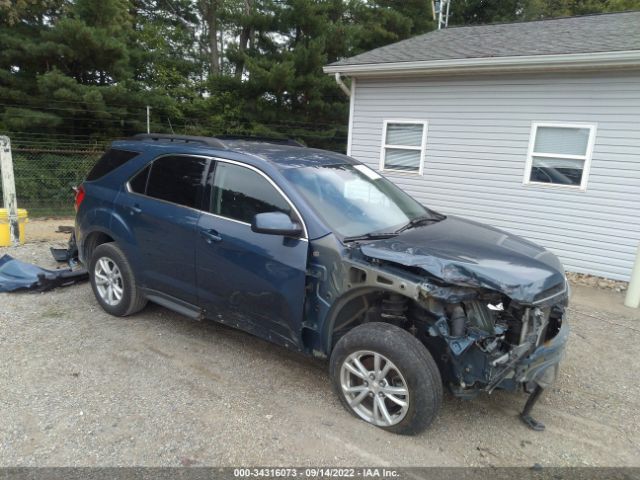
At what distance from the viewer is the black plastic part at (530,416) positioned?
9.47 ft

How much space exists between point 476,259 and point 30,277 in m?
4.97

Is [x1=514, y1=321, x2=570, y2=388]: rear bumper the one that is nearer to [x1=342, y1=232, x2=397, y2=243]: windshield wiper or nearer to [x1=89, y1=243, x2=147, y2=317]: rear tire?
[x1=342, y1=232, x2=397, y2=243]: windshield wiper

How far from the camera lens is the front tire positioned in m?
2.57

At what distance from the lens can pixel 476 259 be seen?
108 inches

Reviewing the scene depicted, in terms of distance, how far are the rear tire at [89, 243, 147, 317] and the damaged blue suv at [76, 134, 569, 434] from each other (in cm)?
2

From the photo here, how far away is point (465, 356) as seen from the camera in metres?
2.55

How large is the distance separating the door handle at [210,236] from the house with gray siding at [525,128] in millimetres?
5889

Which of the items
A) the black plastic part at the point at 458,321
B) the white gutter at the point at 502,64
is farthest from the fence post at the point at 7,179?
the black plastic part at the point at 458,321

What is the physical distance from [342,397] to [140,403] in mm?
1389

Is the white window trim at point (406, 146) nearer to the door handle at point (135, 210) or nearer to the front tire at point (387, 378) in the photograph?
the door handle at point (135, 210)

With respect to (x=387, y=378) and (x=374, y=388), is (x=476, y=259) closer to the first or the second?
(x=387, y=378)

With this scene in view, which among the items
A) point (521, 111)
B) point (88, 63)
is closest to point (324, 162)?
point (521, 111)

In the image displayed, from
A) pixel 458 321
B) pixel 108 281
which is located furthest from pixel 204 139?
pixel 458 321

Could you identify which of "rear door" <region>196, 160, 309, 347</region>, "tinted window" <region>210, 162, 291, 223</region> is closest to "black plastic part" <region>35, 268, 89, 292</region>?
"rear door" <region>196, 160, 309, 347</region>
